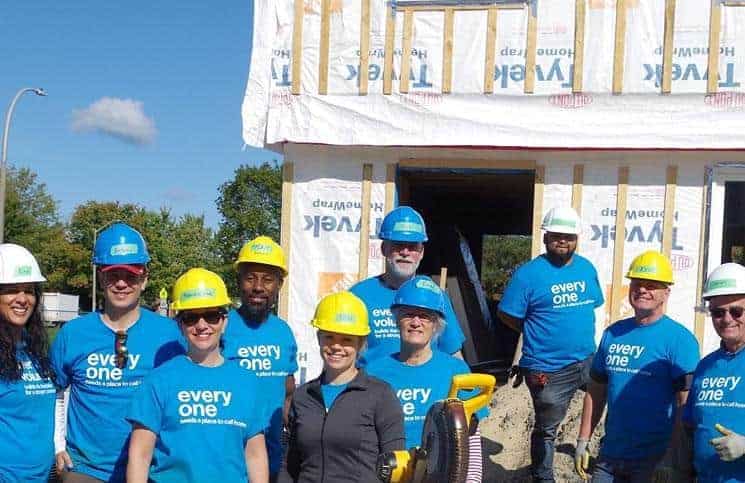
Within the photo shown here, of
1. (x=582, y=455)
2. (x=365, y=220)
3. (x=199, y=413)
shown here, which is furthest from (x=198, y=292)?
(x=365, y=220)

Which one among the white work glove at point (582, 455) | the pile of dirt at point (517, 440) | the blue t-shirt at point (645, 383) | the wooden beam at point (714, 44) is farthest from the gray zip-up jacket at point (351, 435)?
the wooden beam at point (714, 44)

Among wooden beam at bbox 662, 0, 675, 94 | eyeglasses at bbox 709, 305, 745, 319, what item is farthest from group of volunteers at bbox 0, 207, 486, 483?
A: wooden beam at bbox 662, 0, 675, 94

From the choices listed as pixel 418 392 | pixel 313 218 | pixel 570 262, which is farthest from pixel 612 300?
pixel 418 392

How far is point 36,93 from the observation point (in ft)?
64.0

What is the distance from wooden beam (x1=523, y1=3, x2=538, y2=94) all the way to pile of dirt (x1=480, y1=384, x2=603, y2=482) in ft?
11.5

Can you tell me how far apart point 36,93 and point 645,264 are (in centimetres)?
1932

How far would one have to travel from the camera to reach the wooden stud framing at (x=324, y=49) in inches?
340

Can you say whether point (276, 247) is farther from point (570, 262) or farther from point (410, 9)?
point (410, 9)

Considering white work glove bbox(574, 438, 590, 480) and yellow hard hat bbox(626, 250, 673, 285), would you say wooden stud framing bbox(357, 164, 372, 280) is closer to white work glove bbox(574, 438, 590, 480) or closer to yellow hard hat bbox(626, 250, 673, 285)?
white work glove bbox(574, 438, 590, 480)

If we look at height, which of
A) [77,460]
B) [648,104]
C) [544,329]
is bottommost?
[77,460]

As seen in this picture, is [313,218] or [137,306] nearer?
[137,306]

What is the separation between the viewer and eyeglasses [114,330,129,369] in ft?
10.8

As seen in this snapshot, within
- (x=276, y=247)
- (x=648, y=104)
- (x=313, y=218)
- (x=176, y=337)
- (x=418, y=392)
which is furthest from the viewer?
(x=313, y=218)

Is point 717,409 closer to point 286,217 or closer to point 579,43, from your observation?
point 579,43
